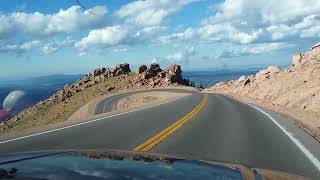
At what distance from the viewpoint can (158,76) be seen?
112438 millimetres

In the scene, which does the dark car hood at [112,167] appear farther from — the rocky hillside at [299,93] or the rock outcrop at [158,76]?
the rock outcrop at [158,76]

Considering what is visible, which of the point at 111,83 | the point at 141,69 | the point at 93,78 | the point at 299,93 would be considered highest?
the point at 299,93

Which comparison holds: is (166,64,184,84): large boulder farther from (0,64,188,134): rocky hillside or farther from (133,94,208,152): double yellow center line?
(133,94,208,152): double yellow center line

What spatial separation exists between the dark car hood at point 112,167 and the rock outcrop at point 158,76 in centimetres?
10159

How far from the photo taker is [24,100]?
419 ft

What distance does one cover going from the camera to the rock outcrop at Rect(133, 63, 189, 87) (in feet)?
355

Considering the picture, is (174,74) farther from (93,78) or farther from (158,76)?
(93,78)

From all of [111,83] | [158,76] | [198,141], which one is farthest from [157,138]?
[111,83]

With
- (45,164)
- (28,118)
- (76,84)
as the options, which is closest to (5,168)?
(45,164)

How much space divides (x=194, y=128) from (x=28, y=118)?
73449mm

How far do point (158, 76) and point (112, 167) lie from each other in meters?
108

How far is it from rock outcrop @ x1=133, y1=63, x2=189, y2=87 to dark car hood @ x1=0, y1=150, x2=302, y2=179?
102m

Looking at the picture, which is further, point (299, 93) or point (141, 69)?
point (141, 69)

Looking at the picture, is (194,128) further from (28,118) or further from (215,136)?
(28,118)
